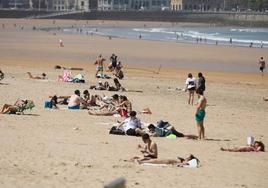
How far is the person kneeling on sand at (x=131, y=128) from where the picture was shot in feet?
48.0

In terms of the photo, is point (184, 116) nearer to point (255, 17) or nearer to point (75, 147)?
point (75, 147)

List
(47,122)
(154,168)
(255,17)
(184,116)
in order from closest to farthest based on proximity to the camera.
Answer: (154,168) → (47,122) → (184,116) → (255,17)

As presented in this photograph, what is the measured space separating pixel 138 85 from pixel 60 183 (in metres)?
16.6

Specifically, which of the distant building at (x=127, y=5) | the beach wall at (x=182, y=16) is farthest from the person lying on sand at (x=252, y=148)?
the distant building at (x=127, y=5)

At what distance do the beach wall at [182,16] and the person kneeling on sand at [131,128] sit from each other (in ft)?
416

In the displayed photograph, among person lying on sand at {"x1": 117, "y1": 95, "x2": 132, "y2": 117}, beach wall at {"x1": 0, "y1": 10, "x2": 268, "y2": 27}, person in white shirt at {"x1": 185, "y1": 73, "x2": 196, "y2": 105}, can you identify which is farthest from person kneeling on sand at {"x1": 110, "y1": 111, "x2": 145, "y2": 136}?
beach wall at {"x1": 0, "y1": 10, "x2": 268, "y2": 27}

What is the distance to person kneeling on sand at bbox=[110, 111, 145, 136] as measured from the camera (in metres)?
14.6

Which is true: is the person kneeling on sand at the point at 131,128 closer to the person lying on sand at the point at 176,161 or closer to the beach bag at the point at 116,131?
the beach bag at the point at 116,131

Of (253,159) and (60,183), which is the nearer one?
(60,183)

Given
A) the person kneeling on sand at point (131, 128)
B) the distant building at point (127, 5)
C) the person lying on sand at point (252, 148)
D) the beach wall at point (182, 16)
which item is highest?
the person kneeling on sand at point (131, 128)

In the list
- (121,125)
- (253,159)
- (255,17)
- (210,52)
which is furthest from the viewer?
(255,17)

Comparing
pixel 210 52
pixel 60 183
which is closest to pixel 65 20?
pixel 210 52

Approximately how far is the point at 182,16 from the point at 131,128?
14043 centimetres

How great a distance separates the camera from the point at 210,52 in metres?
51.9
